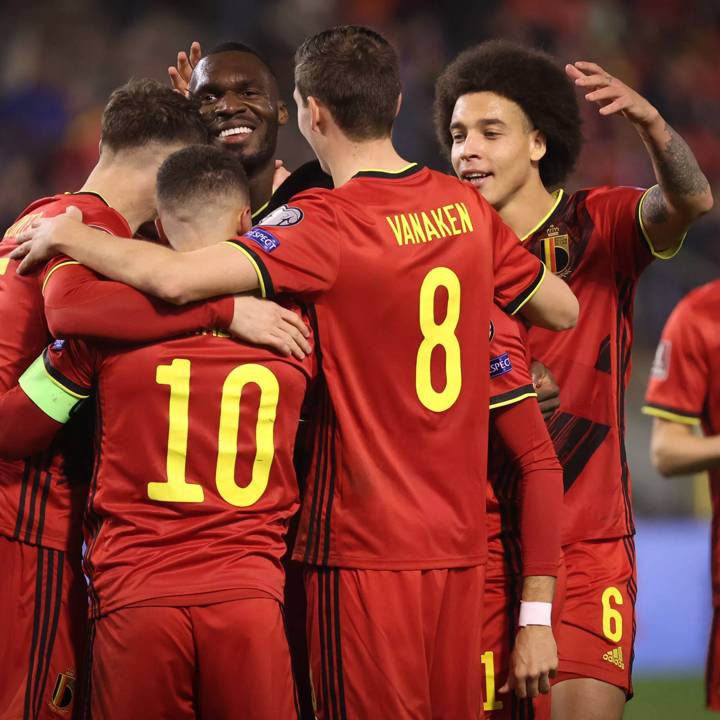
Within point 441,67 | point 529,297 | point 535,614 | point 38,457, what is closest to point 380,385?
point 529,297

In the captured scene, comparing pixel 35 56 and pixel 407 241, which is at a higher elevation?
pixel 35 56

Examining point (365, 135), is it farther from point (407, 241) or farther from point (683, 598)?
point (683, 598)

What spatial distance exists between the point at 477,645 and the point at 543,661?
191mm

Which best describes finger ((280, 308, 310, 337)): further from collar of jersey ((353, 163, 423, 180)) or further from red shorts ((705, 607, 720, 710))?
red shorts ((705, 607, 720, 710))

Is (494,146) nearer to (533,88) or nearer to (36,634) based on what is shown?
(533,88)

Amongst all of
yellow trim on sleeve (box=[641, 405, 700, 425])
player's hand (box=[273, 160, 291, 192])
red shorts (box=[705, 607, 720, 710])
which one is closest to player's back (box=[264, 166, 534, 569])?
player's hand (box=[273, 160, 291, 192])

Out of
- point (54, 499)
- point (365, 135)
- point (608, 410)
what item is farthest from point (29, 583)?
point (608, 410)

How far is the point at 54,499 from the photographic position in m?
3.76

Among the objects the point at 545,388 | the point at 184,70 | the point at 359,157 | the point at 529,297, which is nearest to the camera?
the point at 359,157

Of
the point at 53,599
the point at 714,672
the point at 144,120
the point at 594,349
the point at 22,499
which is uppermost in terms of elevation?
the point at 144,120

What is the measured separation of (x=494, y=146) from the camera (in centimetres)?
442

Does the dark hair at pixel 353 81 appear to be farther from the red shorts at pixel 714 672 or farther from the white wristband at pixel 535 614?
the red shorts at pixel 714 672

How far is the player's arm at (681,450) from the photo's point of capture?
511 centimetres

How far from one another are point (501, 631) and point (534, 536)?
0.39 meters
